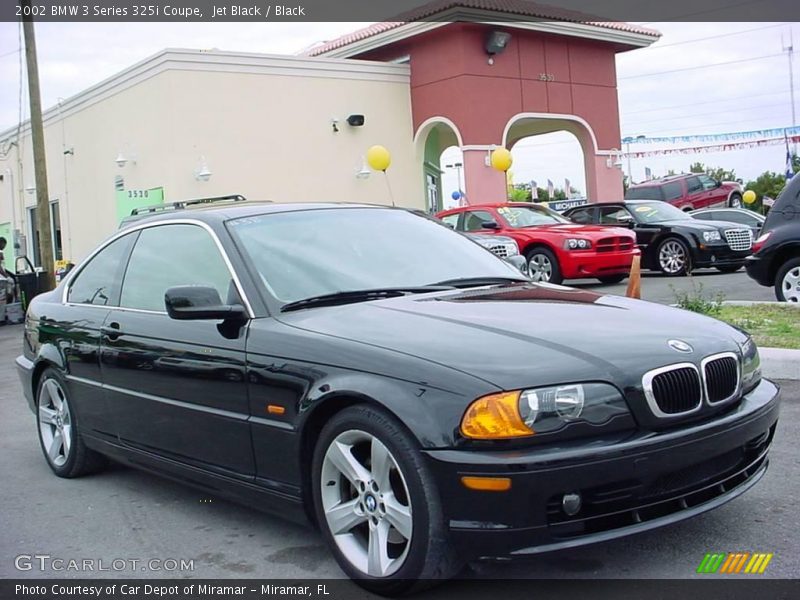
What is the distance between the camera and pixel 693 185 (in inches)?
1182

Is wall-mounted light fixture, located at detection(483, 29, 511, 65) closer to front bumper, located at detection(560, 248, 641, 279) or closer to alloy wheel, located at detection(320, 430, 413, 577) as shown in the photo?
front bumper, located at detection(560, 248, 641, 279)

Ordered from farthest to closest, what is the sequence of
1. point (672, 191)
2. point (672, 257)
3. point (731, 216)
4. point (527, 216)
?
point (672, 191) → point (731, 216) → point (672, 257) → point (527, 216)

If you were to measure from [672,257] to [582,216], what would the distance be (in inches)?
82.3

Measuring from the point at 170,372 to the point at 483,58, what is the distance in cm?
1829

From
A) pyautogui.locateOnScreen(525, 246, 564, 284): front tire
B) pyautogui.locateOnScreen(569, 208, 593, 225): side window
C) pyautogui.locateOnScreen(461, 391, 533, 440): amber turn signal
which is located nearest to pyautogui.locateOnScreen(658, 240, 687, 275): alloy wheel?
pyautogui.locateOnScreen(569, 208, 593, 225): side window

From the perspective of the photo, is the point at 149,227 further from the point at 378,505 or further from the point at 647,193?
the point at 647,193

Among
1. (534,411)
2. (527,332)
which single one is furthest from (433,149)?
(534,411)

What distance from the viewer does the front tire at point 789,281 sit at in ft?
33.5

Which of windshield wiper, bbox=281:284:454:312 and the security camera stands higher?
the security camera

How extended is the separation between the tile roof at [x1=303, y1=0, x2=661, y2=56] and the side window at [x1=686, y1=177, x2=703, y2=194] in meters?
6.82

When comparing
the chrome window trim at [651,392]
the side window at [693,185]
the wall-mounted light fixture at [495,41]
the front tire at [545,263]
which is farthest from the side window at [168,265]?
the side window at [693,185]

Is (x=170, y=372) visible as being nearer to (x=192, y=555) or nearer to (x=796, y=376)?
(x=192, y=555)

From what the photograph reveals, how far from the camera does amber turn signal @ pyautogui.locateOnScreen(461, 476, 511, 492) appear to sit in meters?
3.01

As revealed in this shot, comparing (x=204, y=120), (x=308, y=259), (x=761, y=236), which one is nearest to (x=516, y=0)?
(x=204, y=120)
